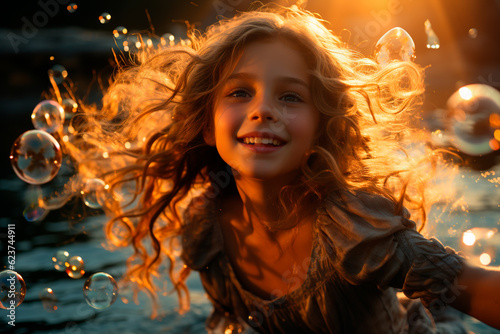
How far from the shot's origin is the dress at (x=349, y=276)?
1.41 m

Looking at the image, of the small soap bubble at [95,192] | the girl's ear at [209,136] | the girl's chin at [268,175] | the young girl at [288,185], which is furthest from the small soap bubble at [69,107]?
the girl's chin at [268,175]

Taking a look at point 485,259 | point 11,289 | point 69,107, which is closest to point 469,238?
point 485,259

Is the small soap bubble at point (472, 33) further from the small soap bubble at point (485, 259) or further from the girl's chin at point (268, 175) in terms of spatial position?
the girl's chin at point (268, 175)

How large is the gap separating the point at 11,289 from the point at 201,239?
712 millimetres

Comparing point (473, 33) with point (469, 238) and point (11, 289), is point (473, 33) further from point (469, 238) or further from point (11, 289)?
point (11, 289)

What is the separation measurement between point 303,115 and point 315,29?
32cm

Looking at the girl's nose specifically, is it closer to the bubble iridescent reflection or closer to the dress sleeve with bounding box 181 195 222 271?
the dress sleeve with bounding box 181 195 222 271

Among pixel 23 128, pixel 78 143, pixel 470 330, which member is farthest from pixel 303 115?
pixel 23 128

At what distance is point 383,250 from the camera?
1.44 m

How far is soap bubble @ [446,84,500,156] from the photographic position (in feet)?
6.80

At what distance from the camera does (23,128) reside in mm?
5812

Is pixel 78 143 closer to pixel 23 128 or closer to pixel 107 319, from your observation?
pixel 107 319

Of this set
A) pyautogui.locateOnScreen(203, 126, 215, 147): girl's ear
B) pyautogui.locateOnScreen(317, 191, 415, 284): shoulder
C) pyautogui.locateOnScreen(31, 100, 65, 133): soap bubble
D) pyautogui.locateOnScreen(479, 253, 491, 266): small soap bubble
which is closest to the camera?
pyautogui.locateOnScreen(317, 191, 415, 284): shoulder

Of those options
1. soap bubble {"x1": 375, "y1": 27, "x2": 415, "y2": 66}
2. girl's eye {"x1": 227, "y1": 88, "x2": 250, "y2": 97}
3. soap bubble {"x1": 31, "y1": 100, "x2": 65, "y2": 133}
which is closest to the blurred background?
soap bubble {"x1": 375, "y1": 27, "x2": 415, "y2": 66}
